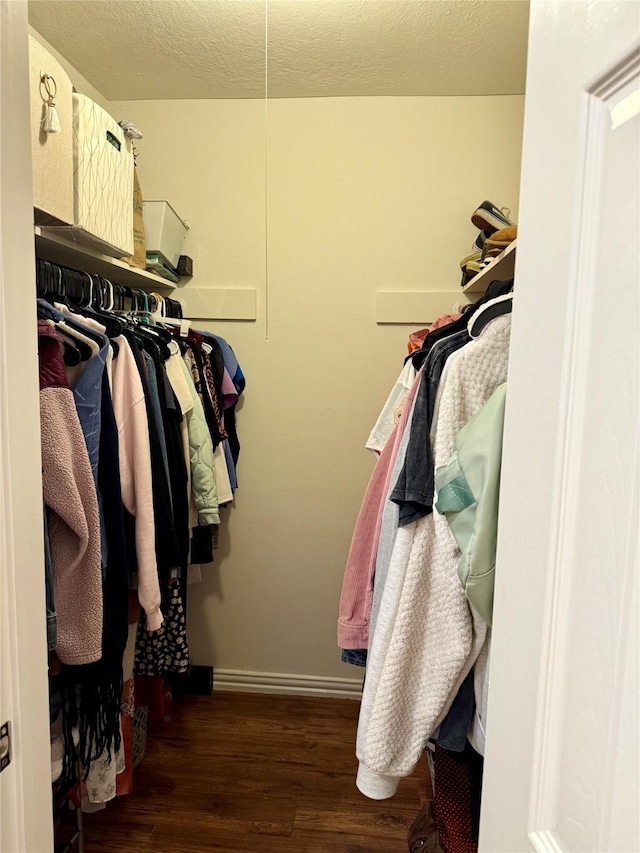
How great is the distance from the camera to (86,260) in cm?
159

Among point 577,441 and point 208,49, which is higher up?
point 208,49

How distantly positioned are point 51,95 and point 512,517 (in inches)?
49.8

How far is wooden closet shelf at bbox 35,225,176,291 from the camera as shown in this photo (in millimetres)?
1346

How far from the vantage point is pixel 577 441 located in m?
0.49

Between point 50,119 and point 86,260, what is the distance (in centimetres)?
51

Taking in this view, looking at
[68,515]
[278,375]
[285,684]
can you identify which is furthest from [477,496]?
[285,684]

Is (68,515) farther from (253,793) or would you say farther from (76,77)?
(76,77)

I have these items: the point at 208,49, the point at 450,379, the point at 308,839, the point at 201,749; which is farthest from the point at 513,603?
the point at 208,49

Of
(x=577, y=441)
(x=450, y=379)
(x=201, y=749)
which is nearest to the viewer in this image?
(x=577, y=441)

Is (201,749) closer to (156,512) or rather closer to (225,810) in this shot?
(225,810)

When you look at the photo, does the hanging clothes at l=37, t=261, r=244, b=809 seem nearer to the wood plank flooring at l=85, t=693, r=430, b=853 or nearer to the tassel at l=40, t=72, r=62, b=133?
the wood plank flooring at l=85, t=693, r=430, b=853

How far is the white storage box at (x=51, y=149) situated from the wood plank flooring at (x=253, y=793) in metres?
1.75

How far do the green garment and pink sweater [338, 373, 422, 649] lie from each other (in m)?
0.37

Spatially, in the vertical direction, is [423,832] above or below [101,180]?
below
